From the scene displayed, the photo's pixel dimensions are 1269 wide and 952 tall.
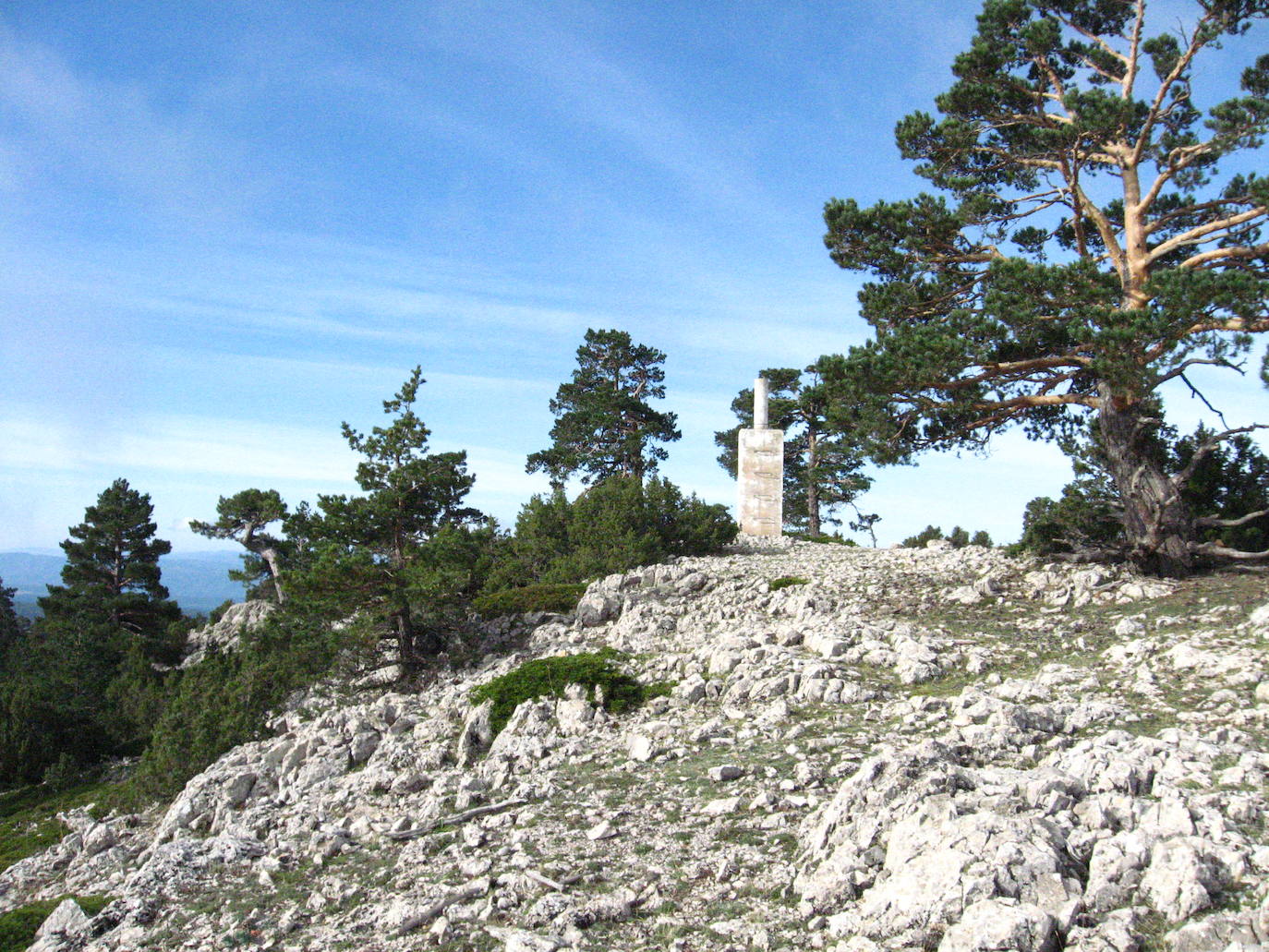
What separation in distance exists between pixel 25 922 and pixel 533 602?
10.5 metres

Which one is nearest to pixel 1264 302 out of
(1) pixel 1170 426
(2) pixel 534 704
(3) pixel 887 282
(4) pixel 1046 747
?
(1) pixel 1170 426

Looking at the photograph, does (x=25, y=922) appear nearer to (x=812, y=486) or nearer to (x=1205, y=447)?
(x=1205, y=447)

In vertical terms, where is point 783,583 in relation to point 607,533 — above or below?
below

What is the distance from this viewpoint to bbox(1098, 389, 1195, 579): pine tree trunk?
48.0 feet

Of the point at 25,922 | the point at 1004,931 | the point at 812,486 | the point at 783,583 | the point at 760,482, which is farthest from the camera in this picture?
the point at 812,486

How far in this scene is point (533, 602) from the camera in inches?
726

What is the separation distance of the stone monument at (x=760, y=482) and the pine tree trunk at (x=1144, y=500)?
55.5 ft

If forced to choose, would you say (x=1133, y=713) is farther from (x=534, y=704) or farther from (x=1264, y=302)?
(x=1264, y=302)

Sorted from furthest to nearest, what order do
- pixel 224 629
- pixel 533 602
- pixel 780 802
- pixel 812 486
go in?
pixel 812 486
pixel 224 629
pixel 533 602
pixel 780 802

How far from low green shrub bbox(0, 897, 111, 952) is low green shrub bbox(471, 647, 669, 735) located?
4.50 metres

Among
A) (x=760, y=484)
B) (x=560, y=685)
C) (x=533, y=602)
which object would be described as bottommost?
(x=560, y=685)

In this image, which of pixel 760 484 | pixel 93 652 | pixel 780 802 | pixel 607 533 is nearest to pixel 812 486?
pixel 760 484

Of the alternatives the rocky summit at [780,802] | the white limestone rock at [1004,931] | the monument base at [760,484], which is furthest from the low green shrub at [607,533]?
the white limestone rock at [1004,931]

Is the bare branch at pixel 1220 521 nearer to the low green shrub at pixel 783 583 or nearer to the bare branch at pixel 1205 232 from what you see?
the bare branch at pixel 1205 232
